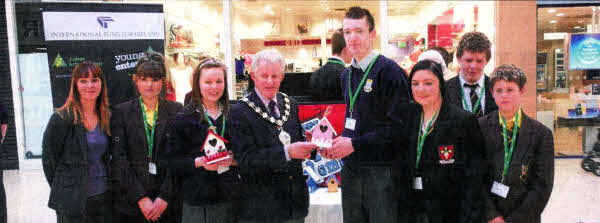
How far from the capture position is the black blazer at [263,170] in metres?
2.11

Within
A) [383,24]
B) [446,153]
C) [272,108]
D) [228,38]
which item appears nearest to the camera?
[446,153]

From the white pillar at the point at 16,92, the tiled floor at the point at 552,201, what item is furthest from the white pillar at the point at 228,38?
the white pillar at the point at 16,92

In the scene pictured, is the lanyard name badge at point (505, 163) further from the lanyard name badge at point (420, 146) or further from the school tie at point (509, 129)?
the lanyard name badge at point (420, 146)

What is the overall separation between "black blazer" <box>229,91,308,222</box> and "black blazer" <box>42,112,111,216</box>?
124 centimetres

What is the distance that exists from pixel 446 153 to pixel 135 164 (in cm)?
188

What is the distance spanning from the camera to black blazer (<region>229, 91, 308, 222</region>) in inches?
82.9

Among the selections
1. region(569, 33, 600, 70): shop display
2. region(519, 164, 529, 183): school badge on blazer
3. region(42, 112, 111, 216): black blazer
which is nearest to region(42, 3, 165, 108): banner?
region(42, 112, 111, 216): black blazer

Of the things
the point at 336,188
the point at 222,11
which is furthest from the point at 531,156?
the point at 222,11

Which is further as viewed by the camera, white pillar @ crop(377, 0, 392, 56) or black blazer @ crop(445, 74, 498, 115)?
white pillar @ crop(377, 0, 392, 56)

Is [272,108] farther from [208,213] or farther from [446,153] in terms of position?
[446,153]

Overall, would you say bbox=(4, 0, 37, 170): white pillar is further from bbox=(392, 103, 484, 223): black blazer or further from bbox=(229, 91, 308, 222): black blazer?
bbox=(392, 103, 484, 223): black blazer

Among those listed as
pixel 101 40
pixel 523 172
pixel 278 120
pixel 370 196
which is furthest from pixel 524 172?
pixel 101 40

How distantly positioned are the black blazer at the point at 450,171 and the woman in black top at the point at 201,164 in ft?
3.27

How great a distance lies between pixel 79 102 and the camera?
2.86 m
